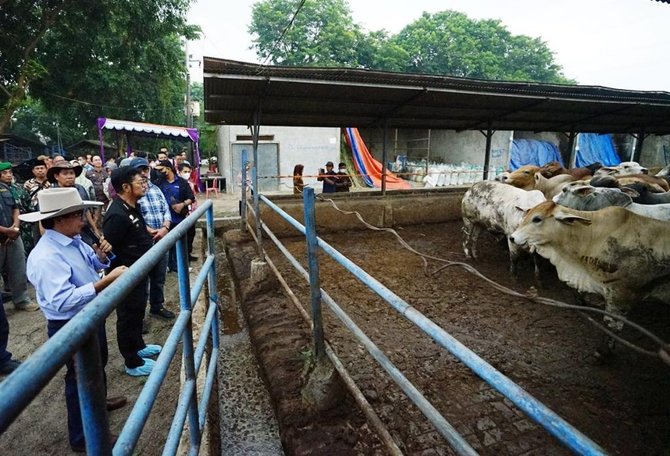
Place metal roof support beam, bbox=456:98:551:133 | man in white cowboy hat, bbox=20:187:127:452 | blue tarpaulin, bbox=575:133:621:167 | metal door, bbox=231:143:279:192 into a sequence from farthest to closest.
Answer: blue tarpaulin, bbox=575:133:621:167 < metal door, bbox=231:143:279:192 < metal roof support beam, bbox=456:98:551:133 < man in white cowboy hat, bbox=20:187:127:452

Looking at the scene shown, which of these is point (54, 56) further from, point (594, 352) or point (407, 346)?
point (594, 352)

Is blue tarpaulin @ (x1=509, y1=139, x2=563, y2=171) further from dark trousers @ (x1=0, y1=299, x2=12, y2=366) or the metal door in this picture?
dark trousers @ (x1=0, y1=299, x2=12, y2=366)

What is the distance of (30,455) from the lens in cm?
235

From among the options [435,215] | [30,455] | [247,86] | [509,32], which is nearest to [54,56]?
[247,86]

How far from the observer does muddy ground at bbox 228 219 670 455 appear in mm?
2340

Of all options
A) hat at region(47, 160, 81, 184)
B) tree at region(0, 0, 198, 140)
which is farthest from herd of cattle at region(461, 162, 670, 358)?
tree at region(0, 0, 198, 140)

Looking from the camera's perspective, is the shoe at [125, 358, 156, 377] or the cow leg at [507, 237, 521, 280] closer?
the shoe at [125, 358, 156, 377]

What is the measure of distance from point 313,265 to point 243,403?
1.36m

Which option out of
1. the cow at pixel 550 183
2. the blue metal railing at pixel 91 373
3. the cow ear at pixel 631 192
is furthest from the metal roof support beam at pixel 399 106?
the blue metal railing at pixel 91 373

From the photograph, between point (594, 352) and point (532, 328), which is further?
point (532, 328)

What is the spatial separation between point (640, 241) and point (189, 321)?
3726 millimetres

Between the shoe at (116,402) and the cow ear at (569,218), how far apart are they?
4.14m

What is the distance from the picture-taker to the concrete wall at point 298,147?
1580cm

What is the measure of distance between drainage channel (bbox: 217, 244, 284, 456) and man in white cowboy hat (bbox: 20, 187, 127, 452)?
0.92m
